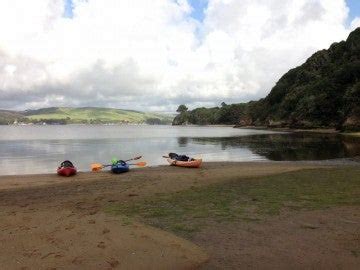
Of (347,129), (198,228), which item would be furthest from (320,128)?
(198,228)

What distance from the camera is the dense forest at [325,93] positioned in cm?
11544

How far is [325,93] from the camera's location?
138375mm

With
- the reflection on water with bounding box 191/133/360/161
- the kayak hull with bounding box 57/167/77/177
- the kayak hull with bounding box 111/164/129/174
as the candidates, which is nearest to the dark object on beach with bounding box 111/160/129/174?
the kayak hull with bounding box 111/164/129/174

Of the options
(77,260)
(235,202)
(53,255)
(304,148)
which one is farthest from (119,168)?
(304,148)

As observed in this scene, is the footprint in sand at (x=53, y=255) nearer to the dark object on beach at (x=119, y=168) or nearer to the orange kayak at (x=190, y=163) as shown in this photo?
the dark object on beach at (x=119, y=168)

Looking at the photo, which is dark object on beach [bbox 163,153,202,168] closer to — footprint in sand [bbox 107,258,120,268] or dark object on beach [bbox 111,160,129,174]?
dark object on beach [bbox 111,160,129,174]

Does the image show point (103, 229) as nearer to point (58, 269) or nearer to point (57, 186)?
point (58, 269)

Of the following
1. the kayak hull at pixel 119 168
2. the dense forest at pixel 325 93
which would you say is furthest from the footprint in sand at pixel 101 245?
the dense forest at pixel 325 93

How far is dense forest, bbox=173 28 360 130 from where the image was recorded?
379 ft

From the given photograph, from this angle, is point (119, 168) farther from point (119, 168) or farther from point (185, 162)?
point (185, 162)

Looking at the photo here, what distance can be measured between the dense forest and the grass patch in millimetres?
87336

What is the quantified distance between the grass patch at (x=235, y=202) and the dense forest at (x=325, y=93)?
87.3 metres

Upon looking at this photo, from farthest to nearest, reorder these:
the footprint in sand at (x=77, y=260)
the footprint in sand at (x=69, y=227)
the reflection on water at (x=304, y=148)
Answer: the reflection on water at (x=304, y=148), the footprint in sand at (x=69, y=227), the footprint in sand at (x=77, y=260)

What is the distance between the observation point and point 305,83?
171375 mm
